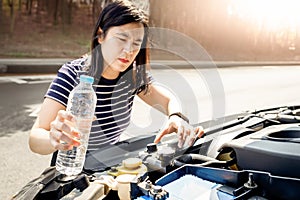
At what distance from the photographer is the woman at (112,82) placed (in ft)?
4.73

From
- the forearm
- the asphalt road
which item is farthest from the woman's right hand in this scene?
the asphalt road

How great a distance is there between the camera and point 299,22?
64.8ft

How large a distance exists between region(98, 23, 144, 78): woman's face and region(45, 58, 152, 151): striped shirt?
0.45 ft

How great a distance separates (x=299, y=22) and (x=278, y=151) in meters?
20.9

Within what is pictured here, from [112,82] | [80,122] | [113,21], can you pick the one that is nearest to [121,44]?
[113,21]

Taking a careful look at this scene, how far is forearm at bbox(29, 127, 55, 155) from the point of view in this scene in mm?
1303

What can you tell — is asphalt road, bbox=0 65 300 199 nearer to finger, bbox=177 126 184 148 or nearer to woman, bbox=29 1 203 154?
woman, bbox=29 1 203 154

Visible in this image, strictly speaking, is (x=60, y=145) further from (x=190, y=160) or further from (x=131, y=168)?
(x=190, y=160)

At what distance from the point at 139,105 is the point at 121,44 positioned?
2582mm

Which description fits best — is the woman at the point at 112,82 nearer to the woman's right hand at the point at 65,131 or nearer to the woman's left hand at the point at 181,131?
the woman's left hand at the point at 181,131

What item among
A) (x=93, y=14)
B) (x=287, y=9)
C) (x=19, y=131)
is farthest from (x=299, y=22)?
(x=19, y=131)

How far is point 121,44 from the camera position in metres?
1.55

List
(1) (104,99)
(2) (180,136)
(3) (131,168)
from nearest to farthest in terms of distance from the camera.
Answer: (3) (131,168) < (2) (180,136) < (1) (104,99)

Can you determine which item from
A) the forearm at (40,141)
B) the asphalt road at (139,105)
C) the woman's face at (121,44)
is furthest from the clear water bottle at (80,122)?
the asphalt road at (139,105)
